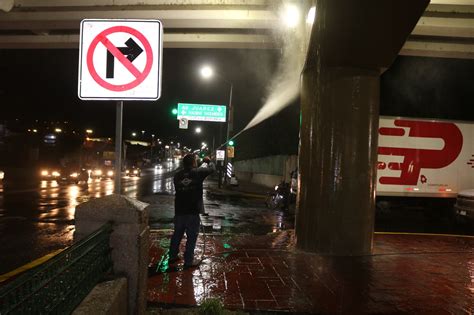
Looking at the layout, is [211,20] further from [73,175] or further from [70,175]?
[73,175]

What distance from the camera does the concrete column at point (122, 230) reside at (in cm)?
383

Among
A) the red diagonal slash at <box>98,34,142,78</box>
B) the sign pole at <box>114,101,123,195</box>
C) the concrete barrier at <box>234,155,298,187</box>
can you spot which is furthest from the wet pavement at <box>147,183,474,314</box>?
the concrete barrier at <box>234,155,298,187</box>

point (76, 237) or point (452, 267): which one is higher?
point (76, 237)

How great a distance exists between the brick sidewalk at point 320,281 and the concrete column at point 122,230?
4.23 feet

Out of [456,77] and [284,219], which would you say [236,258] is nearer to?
[284,219]

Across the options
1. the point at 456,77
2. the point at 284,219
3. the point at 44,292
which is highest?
the point at 456,77

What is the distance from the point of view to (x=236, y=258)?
24.7 feet

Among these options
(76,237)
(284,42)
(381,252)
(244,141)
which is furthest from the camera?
(244,141)

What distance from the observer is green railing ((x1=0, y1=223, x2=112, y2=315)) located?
2.27 metres

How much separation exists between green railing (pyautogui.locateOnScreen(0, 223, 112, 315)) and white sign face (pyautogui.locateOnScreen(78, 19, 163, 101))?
124 cm

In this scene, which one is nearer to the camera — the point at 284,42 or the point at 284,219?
the point at 284,42

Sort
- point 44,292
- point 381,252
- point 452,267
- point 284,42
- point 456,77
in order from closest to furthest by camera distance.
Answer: point 44,292, point 452,267, point 381,252, point 284,42, point 456,77

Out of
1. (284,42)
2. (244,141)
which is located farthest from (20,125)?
(284,42)

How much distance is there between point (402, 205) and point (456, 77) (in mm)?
10356
